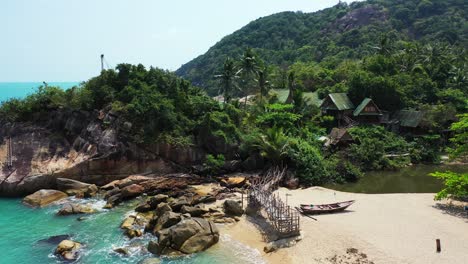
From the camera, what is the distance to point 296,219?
2316 cm

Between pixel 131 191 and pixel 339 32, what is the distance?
108231mm

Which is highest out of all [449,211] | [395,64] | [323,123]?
[395,64]

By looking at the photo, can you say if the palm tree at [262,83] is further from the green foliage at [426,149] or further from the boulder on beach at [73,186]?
the boulder on beach at [73,186]

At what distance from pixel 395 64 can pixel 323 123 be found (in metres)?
19.6

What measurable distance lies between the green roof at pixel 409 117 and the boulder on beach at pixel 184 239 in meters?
37.5

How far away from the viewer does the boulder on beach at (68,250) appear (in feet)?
72.3

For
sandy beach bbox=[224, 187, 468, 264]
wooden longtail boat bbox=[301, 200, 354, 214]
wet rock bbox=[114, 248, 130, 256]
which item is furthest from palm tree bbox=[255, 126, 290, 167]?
wet rock bbox=[114, 248, 130, 256]

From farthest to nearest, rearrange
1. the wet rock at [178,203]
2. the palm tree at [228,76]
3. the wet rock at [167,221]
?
the palm tree at [228,76], the wet rock at [178,203], the wet rock at [167,221]

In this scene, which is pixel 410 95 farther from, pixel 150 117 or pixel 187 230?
pixel 187 230

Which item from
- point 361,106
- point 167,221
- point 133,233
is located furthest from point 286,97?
point 133,233

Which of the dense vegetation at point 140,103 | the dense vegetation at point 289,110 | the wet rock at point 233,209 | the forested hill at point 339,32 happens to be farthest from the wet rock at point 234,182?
the forested hill at point 339,32

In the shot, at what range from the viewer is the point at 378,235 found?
22.5 metres

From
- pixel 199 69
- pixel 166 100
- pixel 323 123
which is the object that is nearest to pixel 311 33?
pixel 199 69

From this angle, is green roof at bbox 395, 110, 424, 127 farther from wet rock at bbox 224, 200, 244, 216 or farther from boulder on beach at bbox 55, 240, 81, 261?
boulder on beach at bbox 55, 240, 81, 261
